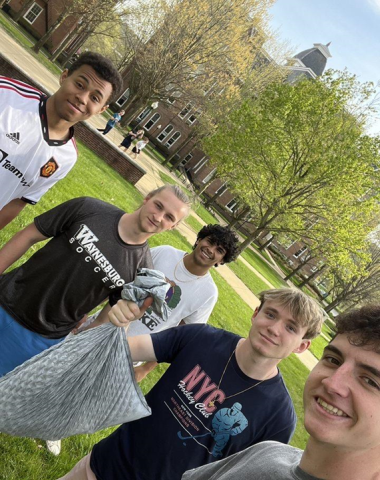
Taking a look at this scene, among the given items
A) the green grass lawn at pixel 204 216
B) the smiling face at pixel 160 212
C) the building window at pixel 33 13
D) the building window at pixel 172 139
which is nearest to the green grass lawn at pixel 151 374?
the smiling face at pixel 160 212

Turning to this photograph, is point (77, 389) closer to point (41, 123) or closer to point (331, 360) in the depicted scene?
point (331, 360)

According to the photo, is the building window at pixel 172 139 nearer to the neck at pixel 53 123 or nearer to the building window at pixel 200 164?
the building window at pixel 200 164

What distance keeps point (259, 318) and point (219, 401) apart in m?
0.57

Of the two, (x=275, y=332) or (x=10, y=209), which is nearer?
(x=275, y=332)

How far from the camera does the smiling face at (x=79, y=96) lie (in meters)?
2.69

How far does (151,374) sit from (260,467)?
15.0ft

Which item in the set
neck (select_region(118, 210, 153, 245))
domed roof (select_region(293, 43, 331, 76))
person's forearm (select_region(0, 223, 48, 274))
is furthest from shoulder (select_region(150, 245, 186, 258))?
domed roof (select_region(293, 43, 331, 76))

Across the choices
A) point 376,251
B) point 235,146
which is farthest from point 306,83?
point 376,251

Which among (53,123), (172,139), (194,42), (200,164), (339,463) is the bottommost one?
(172,139)

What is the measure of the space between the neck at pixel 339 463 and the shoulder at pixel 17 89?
2.79m

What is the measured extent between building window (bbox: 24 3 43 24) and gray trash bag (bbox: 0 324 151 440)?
1597 inches

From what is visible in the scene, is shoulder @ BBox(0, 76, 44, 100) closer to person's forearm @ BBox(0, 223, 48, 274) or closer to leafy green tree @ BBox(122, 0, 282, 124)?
person's forearm @ BBox(0, 223, 48, 274)

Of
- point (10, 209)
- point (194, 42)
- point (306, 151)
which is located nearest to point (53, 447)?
point (10, 209)

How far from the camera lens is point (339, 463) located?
4.27 feet
